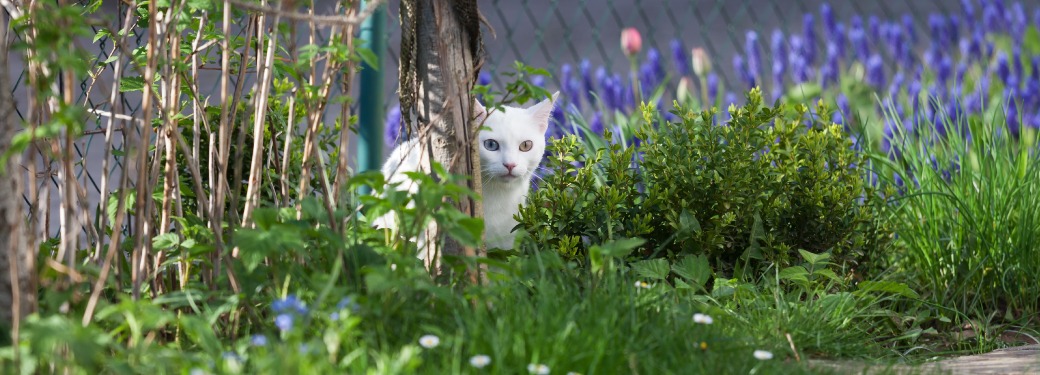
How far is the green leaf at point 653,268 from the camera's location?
1.78 meters

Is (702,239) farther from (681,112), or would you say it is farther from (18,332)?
(18,332)

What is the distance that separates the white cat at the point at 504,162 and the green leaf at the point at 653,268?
0.47 metres

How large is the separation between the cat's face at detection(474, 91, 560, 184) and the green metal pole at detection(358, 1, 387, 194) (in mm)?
563

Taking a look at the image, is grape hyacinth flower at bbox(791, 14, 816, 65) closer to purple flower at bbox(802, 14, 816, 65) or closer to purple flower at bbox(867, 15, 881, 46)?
purple flower at bbox(802, 14, 816, 65)

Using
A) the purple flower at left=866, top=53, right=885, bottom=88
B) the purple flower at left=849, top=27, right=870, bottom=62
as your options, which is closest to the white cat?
the purple flower at left=866, top=53, right=885, bottom=88

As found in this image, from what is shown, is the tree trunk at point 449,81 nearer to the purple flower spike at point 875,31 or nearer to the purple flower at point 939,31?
the purple flower spike at point 875,31

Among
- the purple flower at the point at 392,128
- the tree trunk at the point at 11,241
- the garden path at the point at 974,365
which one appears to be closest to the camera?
the tree trunk at the point at 11,241

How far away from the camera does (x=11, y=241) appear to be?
110 centimetres

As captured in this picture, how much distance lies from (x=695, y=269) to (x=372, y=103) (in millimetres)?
1337

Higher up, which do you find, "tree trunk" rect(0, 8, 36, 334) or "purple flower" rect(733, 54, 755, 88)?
"purple flower" rect(733, 54, 755, 88)

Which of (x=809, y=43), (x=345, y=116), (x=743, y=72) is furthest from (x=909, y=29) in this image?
(x=345, y=116)

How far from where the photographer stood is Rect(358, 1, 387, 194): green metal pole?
2.63m

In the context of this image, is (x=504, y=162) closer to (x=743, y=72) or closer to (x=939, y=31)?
(x=743, y=72)

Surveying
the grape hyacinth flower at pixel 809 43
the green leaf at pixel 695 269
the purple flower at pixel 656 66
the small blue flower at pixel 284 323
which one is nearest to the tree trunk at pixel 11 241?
the small blue flower at pixel 284 323
